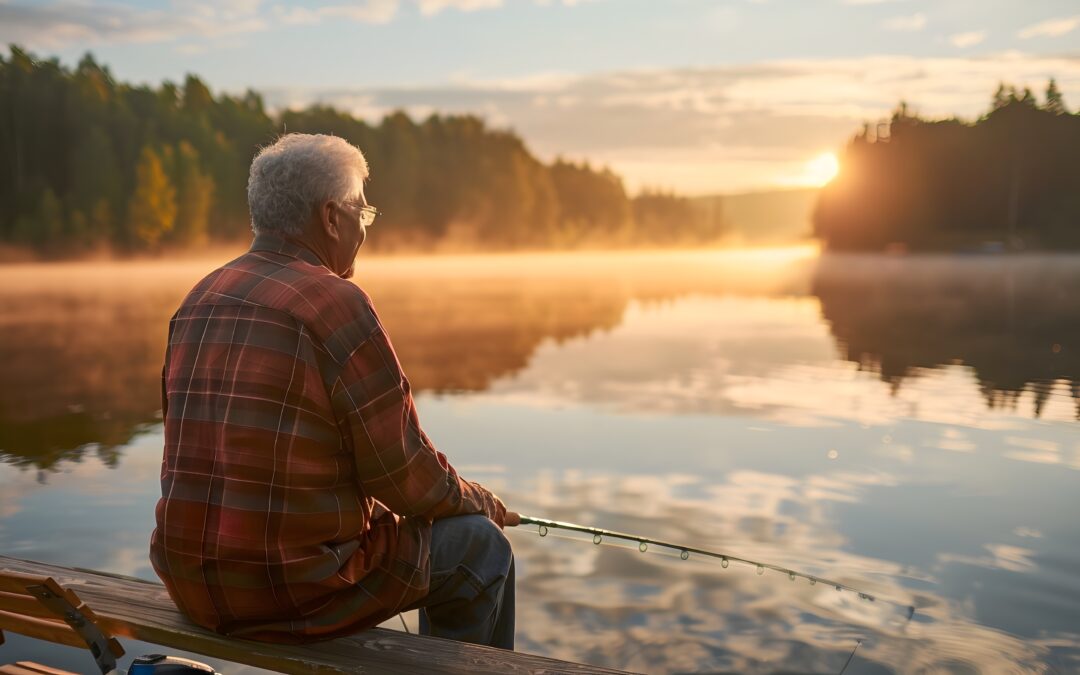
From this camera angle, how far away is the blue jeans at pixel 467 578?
10.2 feet

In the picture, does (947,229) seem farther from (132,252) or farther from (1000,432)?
(1000,432)

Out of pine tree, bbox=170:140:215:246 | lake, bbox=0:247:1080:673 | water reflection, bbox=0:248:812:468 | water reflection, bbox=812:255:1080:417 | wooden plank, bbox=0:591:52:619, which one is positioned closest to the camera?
wooden plank, bbox=0:591:52:619

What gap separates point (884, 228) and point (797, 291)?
68.4m

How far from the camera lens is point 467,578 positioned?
314 centimetres

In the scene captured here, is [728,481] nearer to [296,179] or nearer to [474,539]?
[474,539]

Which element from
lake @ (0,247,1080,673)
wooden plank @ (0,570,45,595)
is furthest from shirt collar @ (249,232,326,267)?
lake @ (0,247,1080,673)

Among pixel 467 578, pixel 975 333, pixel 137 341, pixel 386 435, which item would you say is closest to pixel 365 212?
pixel 386 435

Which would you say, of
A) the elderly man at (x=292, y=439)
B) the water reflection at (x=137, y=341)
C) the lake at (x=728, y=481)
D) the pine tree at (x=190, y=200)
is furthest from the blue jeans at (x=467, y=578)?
the pine tree at (x=190, y=200)

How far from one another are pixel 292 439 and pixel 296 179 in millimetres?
714

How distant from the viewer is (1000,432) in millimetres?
10062

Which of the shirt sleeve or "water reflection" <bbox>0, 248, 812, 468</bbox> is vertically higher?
the shirt sleeve

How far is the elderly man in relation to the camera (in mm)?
2658

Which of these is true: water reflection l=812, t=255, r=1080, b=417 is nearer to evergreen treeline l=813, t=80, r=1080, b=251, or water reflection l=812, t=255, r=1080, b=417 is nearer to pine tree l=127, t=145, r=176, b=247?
pine tree l=127, t=145, r=176, b=247

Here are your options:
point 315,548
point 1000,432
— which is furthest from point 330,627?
point 1000,432
